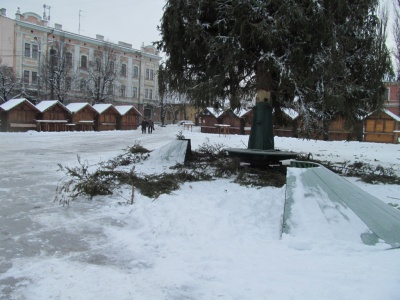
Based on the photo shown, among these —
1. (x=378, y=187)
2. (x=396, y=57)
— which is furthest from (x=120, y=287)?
(x=396, y=57)

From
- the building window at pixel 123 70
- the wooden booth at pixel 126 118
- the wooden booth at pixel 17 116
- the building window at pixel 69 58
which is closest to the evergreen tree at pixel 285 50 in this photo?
the wooden booth at pixel 17 116

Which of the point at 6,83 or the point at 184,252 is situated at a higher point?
the point at 6,83

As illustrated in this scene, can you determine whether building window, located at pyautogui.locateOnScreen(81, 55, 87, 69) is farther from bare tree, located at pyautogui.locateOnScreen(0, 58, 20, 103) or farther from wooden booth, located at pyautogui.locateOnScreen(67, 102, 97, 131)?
wooden booth, located at pyautogui.locateOnScreen(67, 102, 97, 131)

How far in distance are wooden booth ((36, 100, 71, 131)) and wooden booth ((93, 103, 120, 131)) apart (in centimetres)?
432

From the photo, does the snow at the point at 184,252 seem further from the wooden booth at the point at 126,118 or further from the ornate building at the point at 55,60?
the ornate building at the point at 55,60

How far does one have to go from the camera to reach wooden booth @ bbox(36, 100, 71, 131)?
32625mm

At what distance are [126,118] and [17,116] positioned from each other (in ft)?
45.6

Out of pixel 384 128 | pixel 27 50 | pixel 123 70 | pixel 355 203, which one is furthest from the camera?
pixel 123 70

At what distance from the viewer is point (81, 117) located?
3675cm

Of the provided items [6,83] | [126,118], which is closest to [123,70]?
[126,118]

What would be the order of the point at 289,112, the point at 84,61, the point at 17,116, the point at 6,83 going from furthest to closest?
the point at 84,61, the point at 6,83, the point at 17,116, the point at 289,112

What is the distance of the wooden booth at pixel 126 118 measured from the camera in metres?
42.0

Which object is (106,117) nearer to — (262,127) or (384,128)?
(384,128)

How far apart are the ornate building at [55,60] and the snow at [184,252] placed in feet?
138
